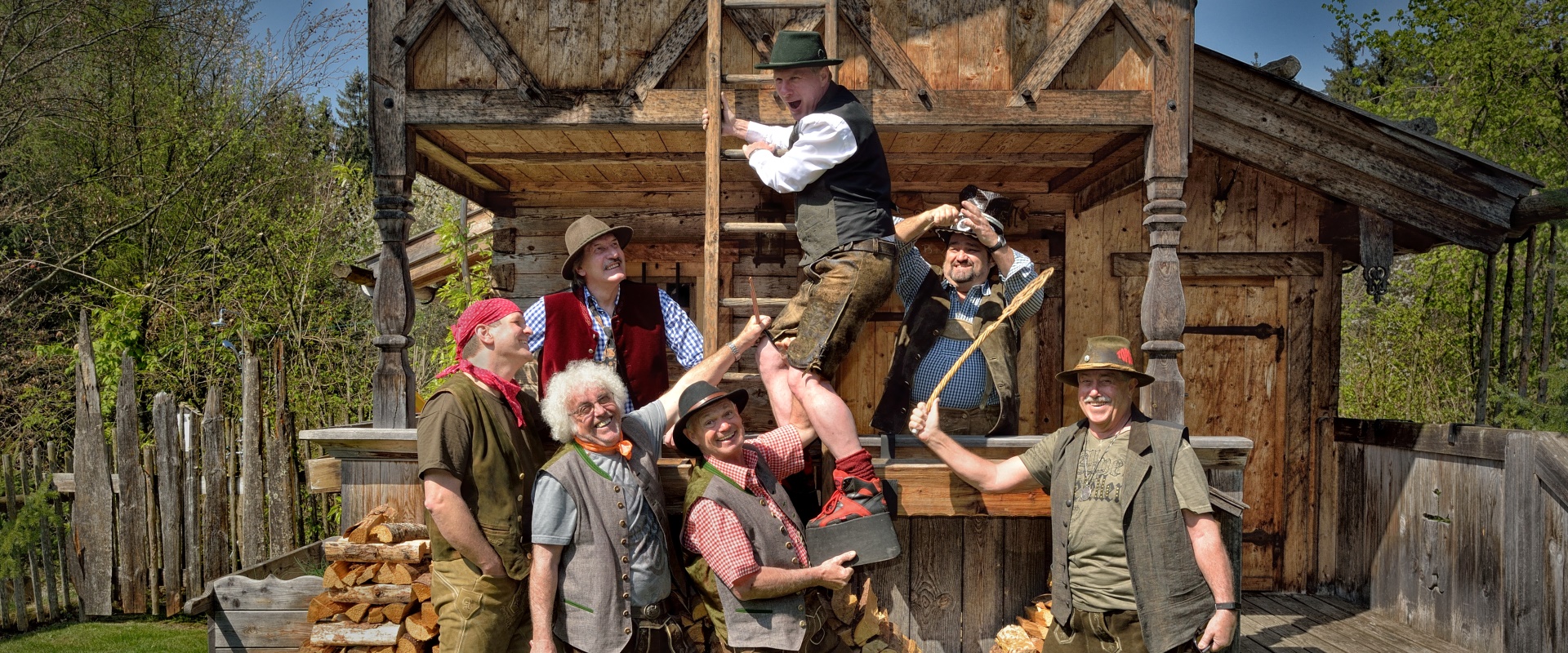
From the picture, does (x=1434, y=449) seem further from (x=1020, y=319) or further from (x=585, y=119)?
(x=585, y=119)

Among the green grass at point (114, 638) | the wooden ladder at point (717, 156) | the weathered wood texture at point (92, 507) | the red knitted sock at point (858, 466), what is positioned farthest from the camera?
the weathered wood texture at point (92, 507)

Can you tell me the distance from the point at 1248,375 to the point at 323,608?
6203mm

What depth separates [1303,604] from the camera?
689cm

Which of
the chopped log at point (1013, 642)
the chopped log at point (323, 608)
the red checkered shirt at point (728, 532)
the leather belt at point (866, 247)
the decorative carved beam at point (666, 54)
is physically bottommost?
the chopped log at point (1013, 642)

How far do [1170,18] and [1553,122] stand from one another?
6587mm

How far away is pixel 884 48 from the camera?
16.6 feet

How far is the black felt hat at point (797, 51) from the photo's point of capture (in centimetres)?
401

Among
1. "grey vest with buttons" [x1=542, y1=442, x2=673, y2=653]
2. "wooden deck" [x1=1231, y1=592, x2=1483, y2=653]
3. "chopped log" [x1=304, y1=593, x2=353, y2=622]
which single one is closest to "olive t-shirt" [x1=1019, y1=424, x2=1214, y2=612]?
"grey vest with buttons" [x1=542, y1=442, x2=673, y2=653]

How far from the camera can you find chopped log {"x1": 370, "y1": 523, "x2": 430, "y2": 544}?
4.38 meters

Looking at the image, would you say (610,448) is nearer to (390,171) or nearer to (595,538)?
(595,538)

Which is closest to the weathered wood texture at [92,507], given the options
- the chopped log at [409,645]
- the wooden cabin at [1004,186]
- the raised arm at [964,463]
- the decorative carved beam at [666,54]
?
the wooden cabin at [1004,186]

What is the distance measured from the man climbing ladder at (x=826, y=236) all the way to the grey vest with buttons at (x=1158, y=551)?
0.91 metres

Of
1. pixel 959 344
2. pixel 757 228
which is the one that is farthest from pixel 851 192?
pixel 959 344

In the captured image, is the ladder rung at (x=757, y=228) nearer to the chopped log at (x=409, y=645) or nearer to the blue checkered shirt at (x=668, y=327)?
the blue checkered shirt at (x=668, y=327)
